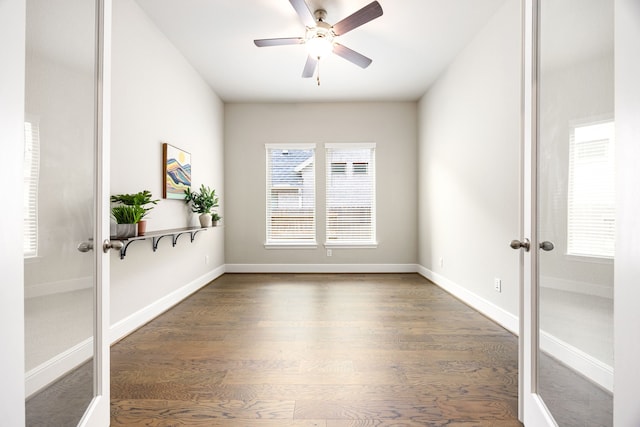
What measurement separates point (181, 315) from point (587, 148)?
328cm

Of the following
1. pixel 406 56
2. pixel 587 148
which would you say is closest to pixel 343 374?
pixel 587 148

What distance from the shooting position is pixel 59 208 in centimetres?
112

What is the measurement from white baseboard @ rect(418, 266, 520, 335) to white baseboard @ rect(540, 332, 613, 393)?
1.05m

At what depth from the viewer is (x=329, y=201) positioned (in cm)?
538

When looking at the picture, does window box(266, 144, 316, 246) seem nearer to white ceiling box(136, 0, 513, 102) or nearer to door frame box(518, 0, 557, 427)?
white ceiling box(136, 0, 513, 102)

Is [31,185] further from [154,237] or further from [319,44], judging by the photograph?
[319,44]

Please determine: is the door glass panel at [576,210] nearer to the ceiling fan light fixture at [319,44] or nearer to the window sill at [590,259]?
the window sill at [590,259]

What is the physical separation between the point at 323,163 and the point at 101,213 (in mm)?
4181

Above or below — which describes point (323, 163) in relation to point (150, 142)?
above
